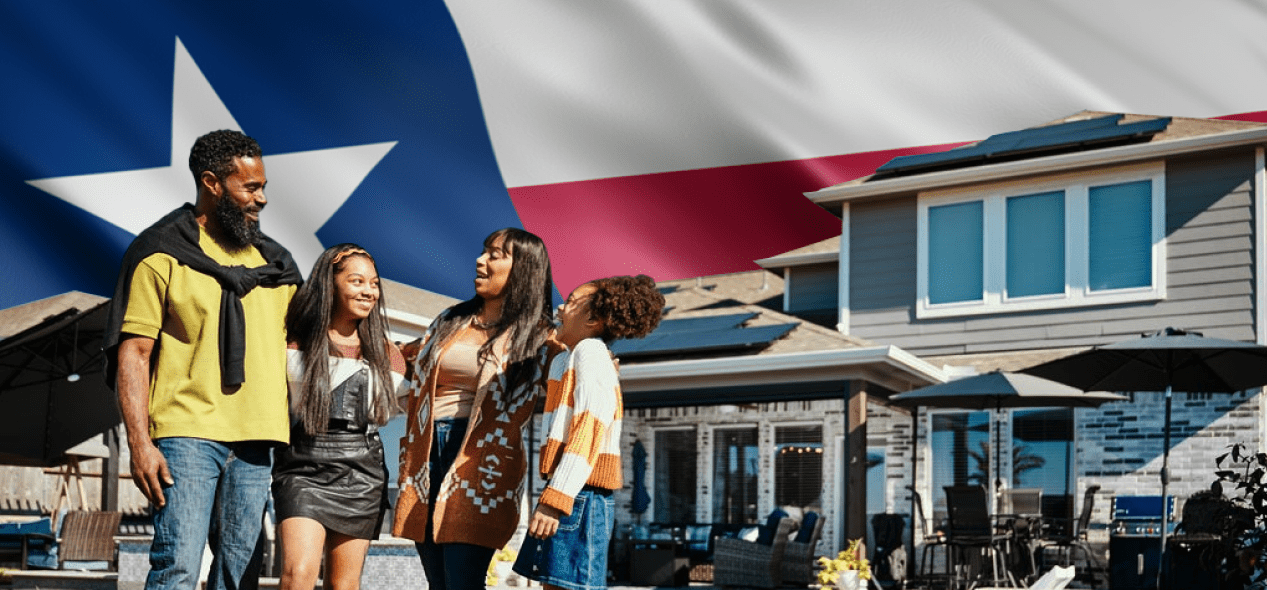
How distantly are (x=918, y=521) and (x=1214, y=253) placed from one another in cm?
414

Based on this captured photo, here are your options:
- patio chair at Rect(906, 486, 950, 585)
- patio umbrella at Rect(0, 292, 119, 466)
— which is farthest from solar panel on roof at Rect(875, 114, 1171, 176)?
patio umbrella at Rect(0, 292, 119, 466)

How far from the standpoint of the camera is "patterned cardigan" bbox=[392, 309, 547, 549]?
3.92 meters

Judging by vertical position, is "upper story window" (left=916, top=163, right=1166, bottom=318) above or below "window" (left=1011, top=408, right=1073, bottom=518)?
above

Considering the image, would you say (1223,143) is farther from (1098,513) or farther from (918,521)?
(918,521)

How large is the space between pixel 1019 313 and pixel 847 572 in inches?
201

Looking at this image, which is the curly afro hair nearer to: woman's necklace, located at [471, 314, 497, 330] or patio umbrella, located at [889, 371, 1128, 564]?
woman's necklace, located at [471, 314, 497, 330]

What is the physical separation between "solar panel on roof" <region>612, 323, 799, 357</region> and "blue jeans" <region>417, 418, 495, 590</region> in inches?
421

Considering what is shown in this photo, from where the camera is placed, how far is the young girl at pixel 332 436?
145 inches

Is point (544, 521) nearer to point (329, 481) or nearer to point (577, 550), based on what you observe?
point (577, 550)

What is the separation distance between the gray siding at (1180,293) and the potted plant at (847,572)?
418cm

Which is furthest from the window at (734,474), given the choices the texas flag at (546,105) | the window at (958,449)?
the texas flag at (546,105)

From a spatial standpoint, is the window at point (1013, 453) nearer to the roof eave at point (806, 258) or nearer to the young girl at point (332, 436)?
the roof eave at point (806, 258)

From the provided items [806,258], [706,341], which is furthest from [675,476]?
[706,341]

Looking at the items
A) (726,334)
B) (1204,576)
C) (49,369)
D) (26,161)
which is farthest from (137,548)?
(26,161)
